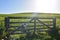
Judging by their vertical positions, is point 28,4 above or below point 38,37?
above

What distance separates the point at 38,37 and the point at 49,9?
2.51 feet

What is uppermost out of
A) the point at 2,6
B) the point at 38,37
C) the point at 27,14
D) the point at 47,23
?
the point at 2,6

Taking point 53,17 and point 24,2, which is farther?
point 53,17

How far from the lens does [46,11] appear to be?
10.8 ft

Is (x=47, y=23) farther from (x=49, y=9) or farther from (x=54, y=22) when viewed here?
(x=49, y=9)

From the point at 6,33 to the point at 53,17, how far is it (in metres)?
1.26

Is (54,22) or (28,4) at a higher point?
(28,4)

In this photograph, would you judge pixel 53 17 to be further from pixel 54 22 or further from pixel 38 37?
pixel 38 37

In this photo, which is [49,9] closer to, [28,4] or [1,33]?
Result: [28,4]

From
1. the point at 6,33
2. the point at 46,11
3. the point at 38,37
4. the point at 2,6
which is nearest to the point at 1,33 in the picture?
the point at 6,33

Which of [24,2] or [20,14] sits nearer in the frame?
[24,2]

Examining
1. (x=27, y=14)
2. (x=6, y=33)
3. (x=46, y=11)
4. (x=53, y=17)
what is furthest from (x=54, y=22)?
(x=6, y=33)

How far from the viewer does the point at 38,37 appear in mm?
3434

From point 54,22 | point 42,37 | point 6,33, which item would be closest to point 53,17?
point 54,22
